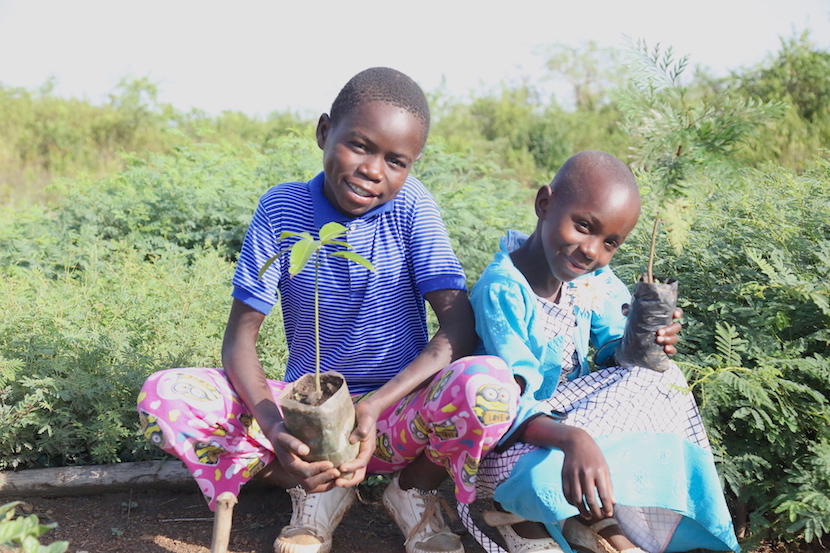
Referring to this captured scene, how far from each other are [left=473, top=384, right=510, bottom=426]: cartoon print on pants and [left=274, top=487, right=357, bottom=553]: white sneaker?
2.05ft

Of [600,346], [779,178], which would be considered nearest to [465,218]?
[779,178]

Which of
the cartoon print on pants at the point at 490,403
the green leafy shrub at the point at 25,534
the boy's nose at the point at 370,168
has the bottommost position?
the green leafy shrub at the point at 25,534

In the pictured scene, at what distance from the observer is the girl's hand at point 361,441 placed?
2.19m

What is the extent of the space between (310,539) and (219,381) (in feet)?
1.86

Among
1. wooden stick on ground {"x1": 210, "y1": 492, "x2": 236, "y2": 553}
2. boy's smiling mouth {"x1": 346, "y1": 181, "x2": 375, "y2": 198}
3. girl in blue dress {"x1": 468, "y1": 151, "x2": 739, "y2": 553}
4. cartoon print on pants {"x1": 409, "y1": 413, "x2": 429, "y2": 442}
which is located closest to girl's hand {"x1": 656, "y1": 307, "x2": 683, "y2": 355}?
girl in blue dress {"x1": 468, "y1": 151, "x2": 739, "y2": 553}

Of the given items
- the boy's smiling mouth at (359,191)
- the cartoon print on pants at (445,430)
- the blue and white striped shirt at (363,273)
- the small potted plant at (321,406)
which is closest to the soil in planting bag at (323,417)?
the small potted plant at (321,406)

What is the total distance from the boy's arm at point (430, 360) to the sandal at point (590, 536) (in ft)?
2.03

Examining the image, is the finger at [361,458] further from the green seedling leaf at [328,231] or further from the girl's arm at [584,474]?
the green seedling leaf at [328,231]

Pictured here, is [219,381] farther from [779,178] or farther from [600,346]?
[779,178]

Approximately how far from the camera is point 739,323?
2865 mm

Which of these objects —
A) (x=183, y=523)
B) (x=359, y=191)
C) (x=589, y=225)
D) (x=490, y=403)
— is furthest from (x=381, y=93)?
(x=183, y=523)

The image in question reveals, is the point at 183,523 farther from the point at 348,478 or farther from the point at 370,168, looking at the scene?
the point at 370,168

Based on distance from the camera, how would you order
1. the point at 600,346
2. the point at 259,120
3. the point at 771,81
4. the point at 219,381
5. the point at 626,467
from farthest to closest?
the point at 259,120
the point at 771,81
the point at 600,346
the point at 219,381
the point at 626,467

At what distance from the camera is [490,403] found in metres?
2.23
